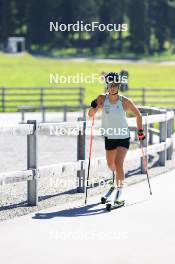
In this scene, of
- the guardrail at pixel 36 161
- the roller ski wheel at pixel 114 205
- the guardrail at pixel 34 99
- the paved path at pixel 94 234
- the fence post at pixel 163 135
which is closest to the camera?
the paved path at pixel 94 234

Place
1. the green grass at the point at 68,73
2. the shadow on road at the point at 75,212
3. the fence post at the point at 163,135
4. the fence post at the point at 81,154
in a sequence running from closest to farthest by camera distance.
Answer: the shadow on road at the point at 75,212, the fence post at the point at 81,154, the fence post at the point at 163,135, the green grass at the point at 68,73

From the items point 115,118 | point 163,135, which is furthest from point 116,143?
point 163,135

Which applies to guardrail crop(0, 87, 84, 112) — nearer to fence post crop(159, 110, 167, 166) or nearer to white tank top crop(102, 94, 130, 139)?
fence post crop(159, 110, 167, 166)

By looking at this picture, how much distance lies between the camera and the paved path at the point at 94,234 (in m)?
7.21

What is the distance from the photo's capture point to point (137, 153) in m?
12.9

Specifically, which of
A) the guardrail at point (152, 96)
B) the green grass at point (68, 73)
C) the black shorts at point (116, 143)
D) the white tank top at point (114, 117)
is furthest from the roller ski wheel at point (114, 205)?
the green grass at point (68, 73)

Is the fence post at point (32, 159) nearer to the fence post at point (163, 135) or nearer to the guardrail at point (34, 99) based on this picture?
the fence post at point (163, 135)

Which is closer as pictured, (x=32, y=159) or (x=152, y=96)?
(x=32, y=159)

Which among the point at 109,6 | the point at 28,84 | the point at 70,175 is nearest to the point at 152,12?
the point at 109,6

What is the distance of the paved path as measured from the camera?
721 centimetres

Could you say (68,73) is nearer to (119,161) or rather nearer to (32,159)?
(32,159)

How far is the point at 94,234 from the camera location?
27.2 ft

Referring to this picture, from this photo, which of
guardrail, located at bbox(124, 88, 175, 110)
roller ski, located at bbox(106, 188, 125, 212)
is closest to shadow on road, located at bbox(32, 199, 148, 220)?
roller ski, located at bbox(106, 188, 125, 212)

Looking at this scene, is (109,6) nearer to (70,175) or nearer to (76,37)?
(76,37)
